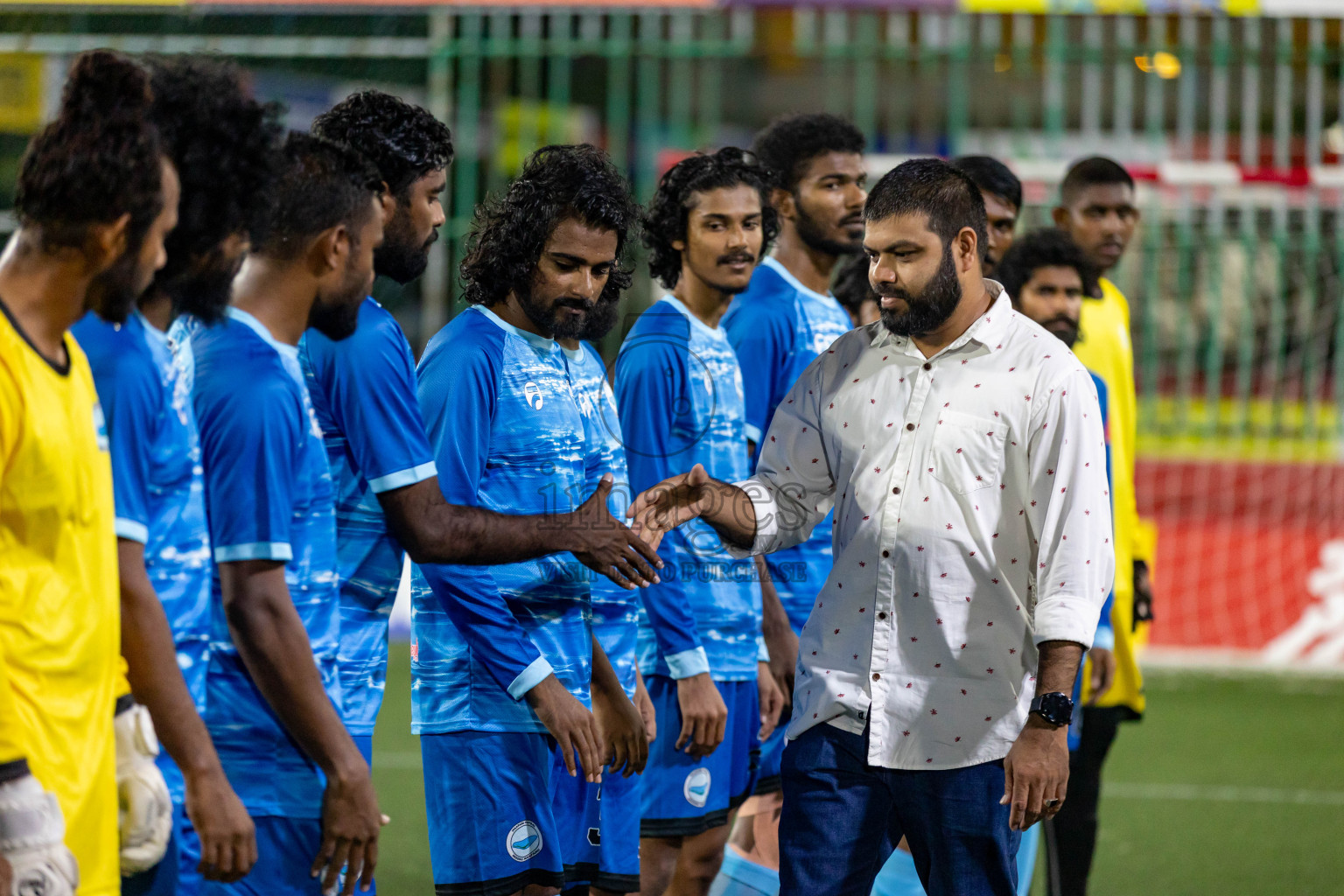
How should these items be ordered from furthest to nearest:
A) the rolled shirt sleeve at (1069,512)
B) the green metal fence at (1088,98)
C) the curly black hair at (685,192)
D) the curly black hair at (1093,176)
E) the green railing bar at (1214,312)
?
1. the green railing bar at (1214,312)
2. the green metal fence at (1088,98)
3. the curly black hair at (1093,176)
4. the curly black hair at (685,192)
5. the rolled shirt sleeve at (1069,512)

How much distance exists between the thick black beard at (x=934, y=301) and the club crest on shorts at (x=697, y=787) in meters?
1.32

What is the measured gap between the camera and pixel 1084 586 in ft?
8.55

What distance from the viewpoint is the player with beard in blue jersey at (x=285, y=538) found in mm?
2148

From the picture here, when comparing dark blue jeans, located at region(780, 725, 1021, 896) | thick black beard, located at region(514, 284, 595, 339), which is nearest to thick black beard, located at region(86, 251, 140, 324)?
thick black beard, located at region(514, 284, 595, 339)

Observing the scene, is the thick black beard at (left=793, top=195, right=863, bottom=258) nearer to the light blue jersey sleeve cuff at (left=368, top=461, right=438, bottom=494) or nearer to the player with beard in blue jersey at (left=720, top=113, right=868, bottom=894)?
the player with beard in blue jersey at (left=720, top=113, right=868, bottom=894)

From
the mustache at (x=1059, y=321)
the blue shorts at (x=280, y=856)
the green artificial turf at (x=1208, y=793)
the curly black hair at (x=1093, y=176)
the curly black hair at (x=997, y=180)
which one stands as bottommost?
the green artificial turf at (x=1208, y=793)

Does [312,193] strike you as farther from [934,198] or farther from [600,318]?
[934,198]

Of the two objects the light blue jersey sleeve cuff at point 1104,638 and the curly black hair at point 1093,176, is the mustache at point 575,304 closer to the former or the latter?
the light blue jersey sleeve cuff at point 1104,638

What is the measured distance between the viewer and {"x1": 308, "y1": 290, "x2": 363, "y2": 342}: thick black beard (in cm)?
237

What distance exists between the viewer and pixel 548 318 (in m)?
2.93

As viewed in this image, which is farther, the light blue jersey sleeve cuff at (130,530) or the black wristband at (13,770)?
the light blue jersey sleeve cuff at (130,530)

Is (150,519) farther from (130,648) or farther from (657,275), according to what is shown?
(657,275)

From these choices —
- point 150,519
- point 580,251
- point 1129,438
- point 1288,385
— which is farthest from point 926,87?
point 150,519

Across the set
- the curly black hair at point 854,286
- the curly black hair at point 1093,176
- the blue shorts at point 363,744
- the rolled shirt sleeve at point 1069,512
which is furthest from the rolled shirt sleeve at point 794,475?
the curly black hair at point 1093,176
